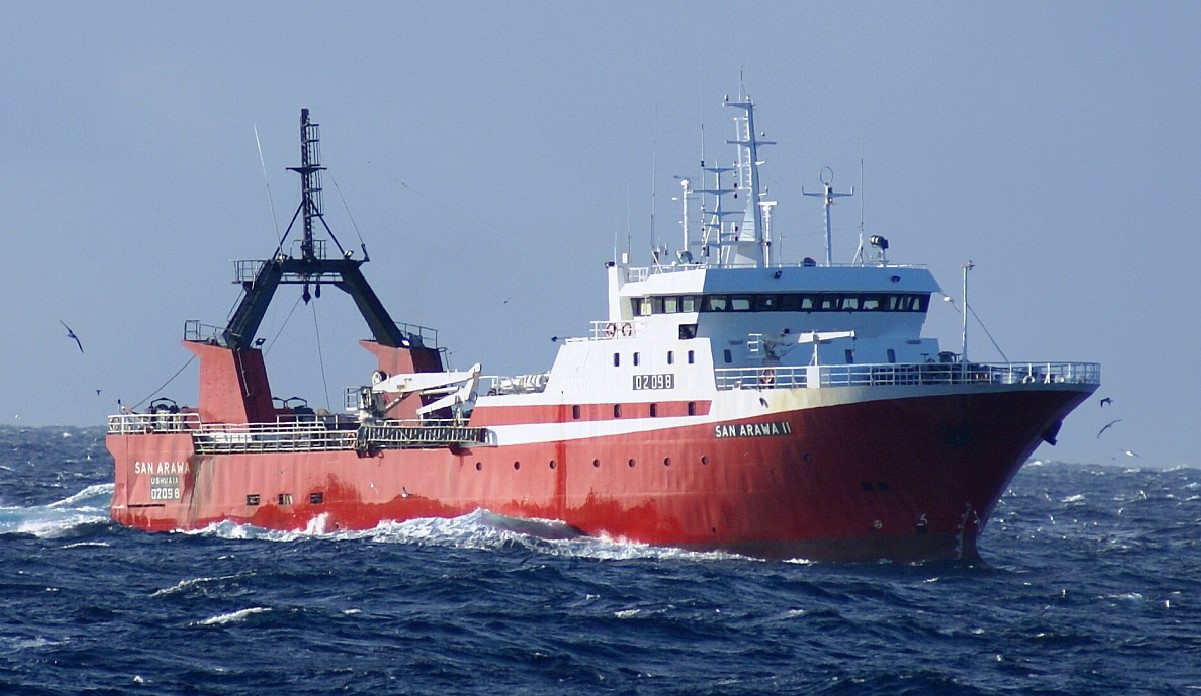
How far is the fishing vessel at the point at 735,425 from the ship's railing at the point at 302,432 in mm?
93

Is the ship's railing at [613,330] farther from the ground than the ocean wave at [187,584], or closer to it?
farther from the ground

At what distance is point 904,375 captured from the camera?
33.9 m

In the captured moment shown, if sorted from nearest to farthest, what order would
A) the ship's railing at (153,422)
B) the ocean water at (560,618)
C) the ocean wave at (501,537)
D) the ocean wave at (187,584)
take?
the ocean water at (560,618) < the ocean wave at (187,584) < the ocean wave at (501,537) < the ship's railing at (153,422)

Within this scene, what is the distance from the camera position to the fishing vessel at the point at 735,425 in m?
34.2

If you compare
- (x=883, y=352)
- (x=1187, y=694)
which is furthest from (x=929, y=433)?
(x=1187, y=694)

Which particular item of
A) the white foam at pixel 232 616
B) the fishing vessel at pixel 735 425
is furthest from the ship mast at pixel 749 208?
the white foam at pixel 232 616

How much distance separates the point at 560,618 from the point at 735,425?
25.2 ft

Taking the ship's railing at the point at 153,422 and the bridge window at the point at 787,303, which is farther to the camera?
the ship's railing at the point at 153,422

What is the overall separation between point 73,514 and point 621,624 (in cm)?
2809

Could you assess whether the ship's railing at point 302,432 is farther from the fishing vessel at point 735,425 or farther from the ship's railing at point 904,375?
the ship's railing at point 904,375

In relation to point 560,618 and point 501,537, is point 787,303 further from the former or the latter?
point 560,618

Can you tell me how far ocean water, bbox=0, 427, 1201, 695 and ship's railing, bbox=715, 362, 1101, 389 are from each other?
3782 mm

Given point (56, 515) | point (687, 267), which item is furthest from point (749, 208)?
point (56, 515)

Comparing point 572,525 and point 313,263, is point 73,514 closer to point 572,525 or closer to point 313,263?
point 313,263
